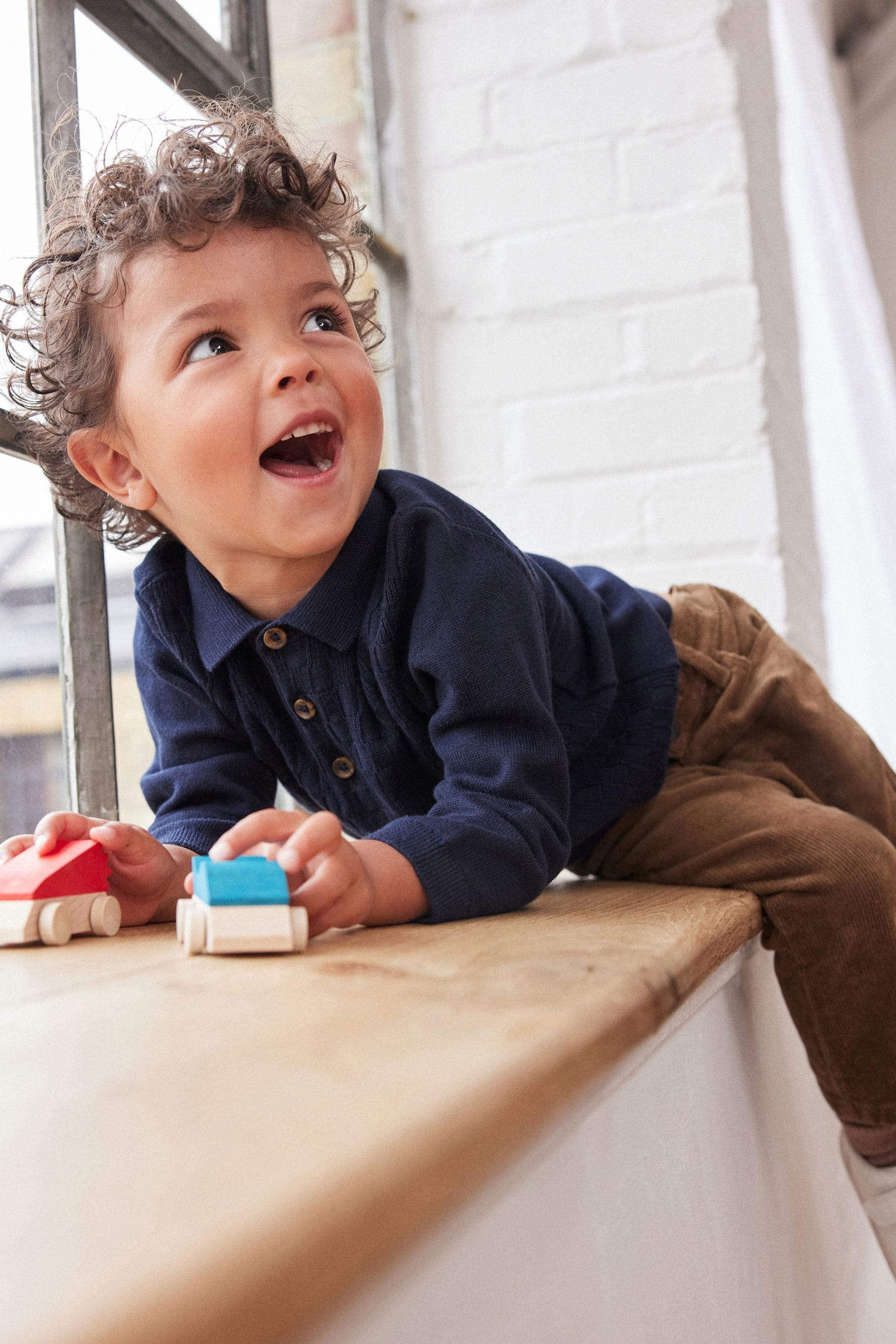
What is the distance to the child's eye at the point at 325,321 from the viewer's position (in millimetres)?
793

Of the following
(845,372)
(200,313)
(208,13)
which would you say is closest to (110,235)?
(200,313)

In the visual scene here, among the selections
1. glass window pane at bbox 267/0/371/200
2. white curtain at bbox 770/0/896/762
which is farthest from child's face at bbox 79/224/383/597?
white curtain at bbox 770/0/896/762

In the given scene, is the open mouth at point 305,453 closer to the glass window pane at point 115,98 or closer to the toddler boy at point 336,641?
the toddler boy at point 336,641

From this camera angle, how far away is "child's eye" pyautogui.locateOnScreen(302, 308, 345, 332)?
0.79 meters

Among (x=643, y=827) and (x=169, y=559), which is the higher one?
(x=169, y=559)

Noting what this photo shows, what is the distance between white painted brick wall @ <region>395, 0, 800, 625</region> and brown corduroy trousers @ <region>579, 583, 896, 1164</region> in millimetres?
363

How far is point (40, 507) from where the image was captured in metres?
0.94

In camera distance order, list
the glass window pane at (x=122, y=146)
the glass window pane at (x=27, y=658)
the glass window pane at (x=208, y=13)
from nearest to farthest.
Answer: the glass window pane at (x=27, y=658)
the glass window pane at (x=122, y=146)
the glass window pane at (x=208, y=13)

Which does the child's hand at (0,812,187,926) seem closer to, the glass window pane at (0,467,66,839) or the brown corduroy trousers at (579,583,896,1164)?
the glass window pane at (0,467,66,839)

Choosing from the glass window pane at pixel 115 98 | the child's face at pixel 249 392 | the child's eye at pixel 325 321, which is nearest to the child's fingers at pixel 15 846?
the child's face at pixel 249 392

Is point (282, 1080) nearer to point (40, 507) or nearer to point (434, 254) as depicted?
point (40, 507)

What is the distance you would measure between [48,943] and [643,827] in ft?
1.50

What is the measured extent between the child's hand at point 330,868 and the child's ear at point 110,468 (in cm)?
32

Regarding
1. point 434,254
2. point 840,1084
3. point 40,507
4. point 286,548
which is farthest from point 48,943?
point 434,254
